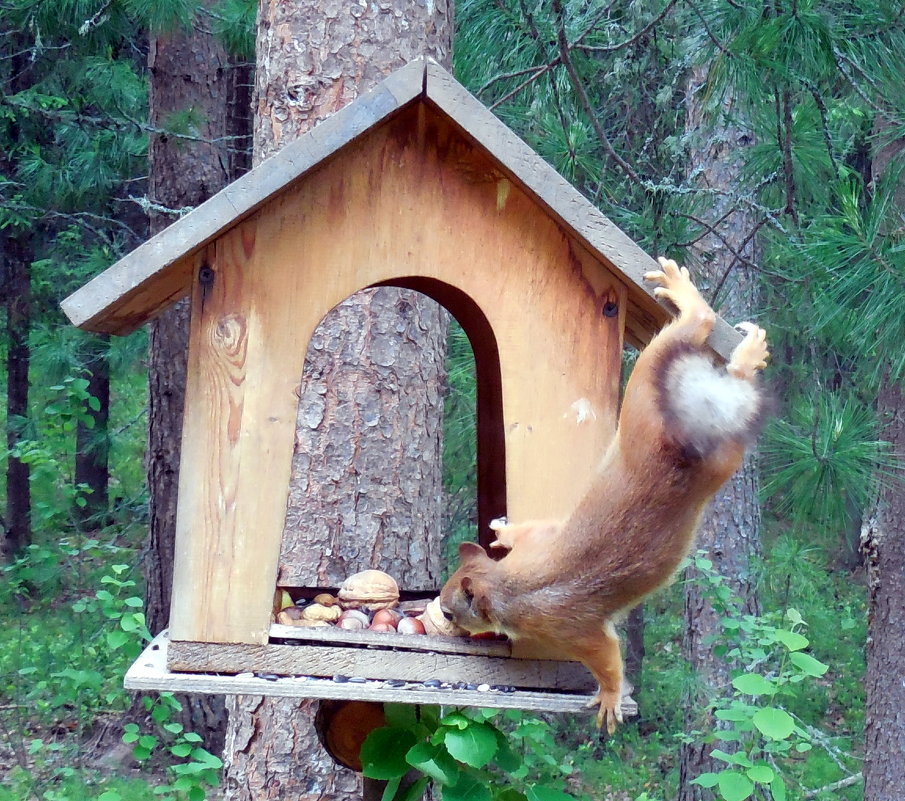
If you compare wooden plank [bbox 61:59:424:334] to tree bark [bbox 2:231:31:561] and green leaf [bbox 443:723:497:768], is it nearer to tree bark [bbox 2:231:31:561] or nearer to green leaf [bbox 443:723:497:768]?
green leaf [bbox 443:723:497:768]

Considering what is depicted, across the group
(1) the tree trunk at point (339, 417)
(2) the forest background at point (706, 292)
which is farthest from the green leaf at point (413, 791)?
(1) the tree trunk at point (339, 417)

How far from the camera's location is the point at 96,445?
23.8 feet

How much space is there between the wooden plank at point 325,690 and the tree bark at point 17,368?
278 inches

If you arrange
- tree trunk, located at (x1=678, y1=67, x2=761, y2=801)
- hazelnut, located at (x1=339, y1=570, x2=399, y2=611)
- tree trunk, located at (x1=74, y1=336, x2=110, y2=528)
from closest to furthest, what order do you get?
hazelnut, located at (x1=339, y1=570, x2=399, y2=611) < tree trunk, located at (x1=678, y1=67, x2=761, y2=801) < tree trunk, located at (x1=74, y1=336, x2=110, y2=528)

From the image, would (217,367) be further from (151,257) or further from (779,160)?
(779,160)

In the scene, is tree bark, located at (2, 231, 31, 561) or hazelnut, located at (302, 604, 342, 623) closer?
hazelnut, located at (302, 604, 342, 623)

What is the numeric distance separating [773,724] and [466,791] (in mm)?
751

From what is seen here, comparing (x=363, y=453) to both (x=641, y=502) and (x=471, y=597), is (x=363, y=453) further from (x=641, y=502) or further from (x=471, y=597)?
(x=641, y=502)

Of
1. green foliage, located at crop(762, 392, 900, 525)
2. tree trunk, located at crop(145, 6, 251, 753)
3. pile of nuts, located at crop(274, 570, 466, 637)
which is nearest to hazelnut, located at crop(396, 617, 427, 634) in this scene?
pile of nuts, located at crop(274, 570, 466, 637)

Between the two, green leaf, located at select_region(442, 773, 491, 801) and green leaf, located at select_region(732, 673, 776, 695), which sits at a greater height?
green leaf, located at select_region(732, 673, 776, 695)

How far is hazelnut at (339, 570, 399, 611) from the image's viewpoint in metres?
2.20

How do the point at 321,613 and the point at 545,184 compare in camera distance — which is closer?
the point at 545,184

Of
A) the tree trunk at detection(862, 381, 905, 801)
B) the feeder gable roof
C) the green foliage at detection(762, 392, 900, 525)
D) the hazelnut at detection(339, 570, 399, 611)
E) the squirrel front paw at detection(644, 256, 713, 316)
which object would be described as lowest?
the tree trunk at detection(862, 381, 905, 801)

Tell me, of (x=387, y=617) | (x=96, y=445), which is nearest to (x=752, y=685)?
(x=387, y=617)
